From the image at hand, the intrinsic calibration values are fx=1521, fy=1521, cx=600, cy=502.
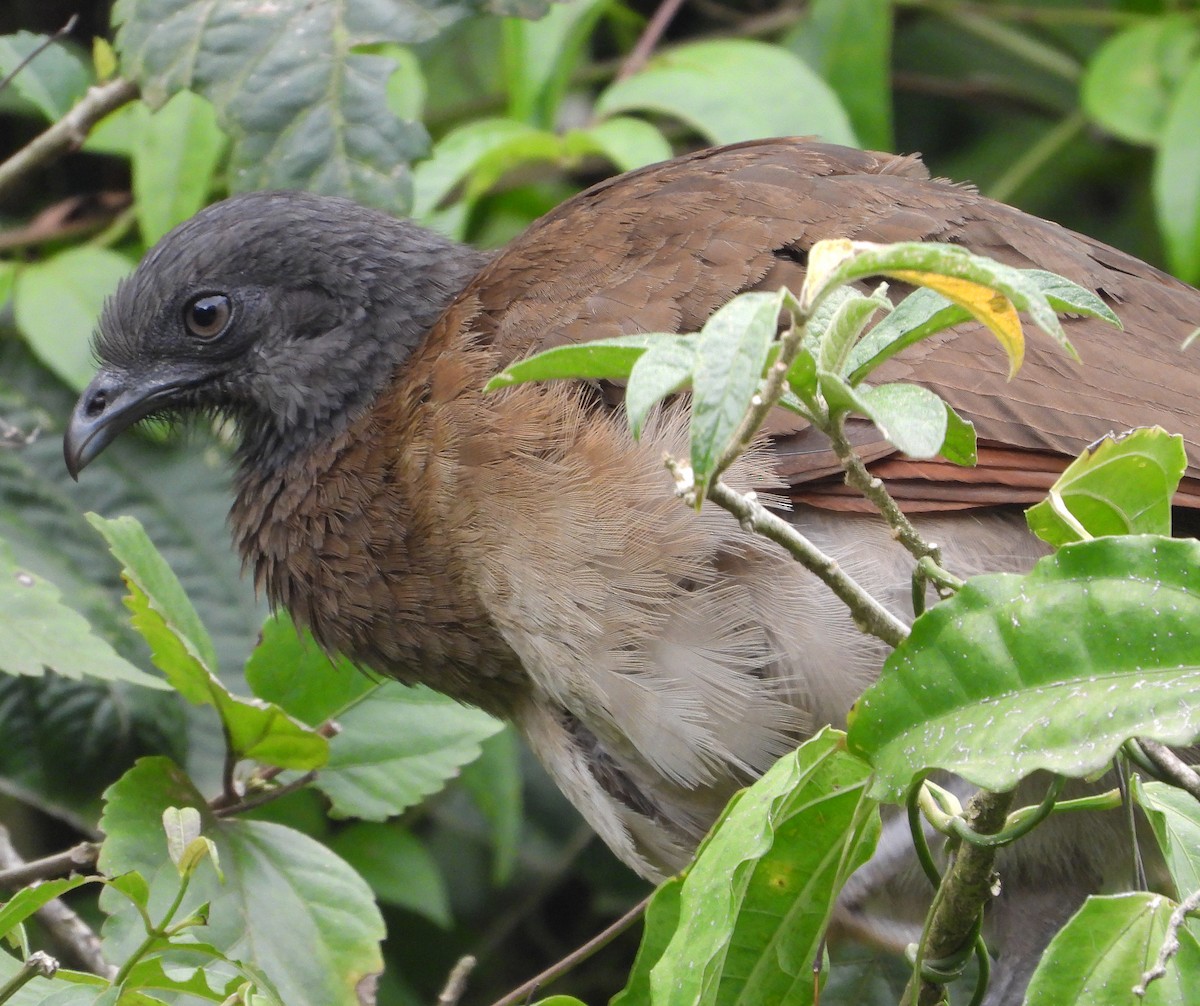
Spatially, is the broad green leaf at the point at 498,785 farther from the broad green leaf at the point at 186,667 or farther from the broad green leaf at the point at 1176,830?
the broad green leaf at the point at 1176,830

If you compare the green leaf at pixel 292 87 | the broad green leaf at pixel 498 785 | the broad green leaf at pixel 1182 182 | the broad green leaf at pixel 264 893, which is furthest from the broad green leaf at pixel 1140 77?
the broad green leaf at pixel 264 893

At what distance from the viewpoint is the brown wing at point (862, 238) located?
227 cm

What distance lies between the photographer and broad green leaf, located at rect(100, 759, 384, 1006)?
1.99 m

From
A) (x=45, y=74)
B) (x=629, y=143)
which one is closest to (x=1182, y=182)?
(x=629, y=143)

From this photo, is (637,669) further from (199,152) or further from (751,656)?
(199,152)

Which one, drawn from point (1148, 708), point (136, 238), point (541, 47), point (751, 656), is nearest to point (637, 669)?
point (751, 656)

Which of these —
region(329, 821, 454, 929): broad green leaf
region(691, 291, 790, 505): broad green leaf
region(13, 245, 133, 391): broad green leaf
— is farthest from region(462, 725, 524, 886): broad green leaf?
region(691, 291, 790, 505): broad green leaf

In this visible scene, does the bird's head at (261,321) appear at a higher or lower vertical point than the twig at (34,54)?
lower

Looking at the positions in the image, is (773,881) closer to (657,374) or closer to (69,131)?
(657,374)

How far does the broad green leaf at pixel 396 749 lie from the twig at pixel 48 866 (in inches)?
13.9

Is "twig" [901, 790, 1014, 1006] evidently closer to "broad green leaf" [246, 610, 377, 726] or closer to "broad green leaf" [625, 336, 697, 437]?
"broad green leaf" [625, 336, 697, 437]

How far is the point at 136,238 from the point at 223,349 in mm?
1057

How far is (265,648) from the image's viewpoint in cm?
240

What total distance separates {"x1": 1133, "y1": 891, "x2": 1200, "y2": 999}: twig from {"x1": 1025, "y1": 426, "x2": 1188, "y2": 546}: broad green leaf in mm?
328
